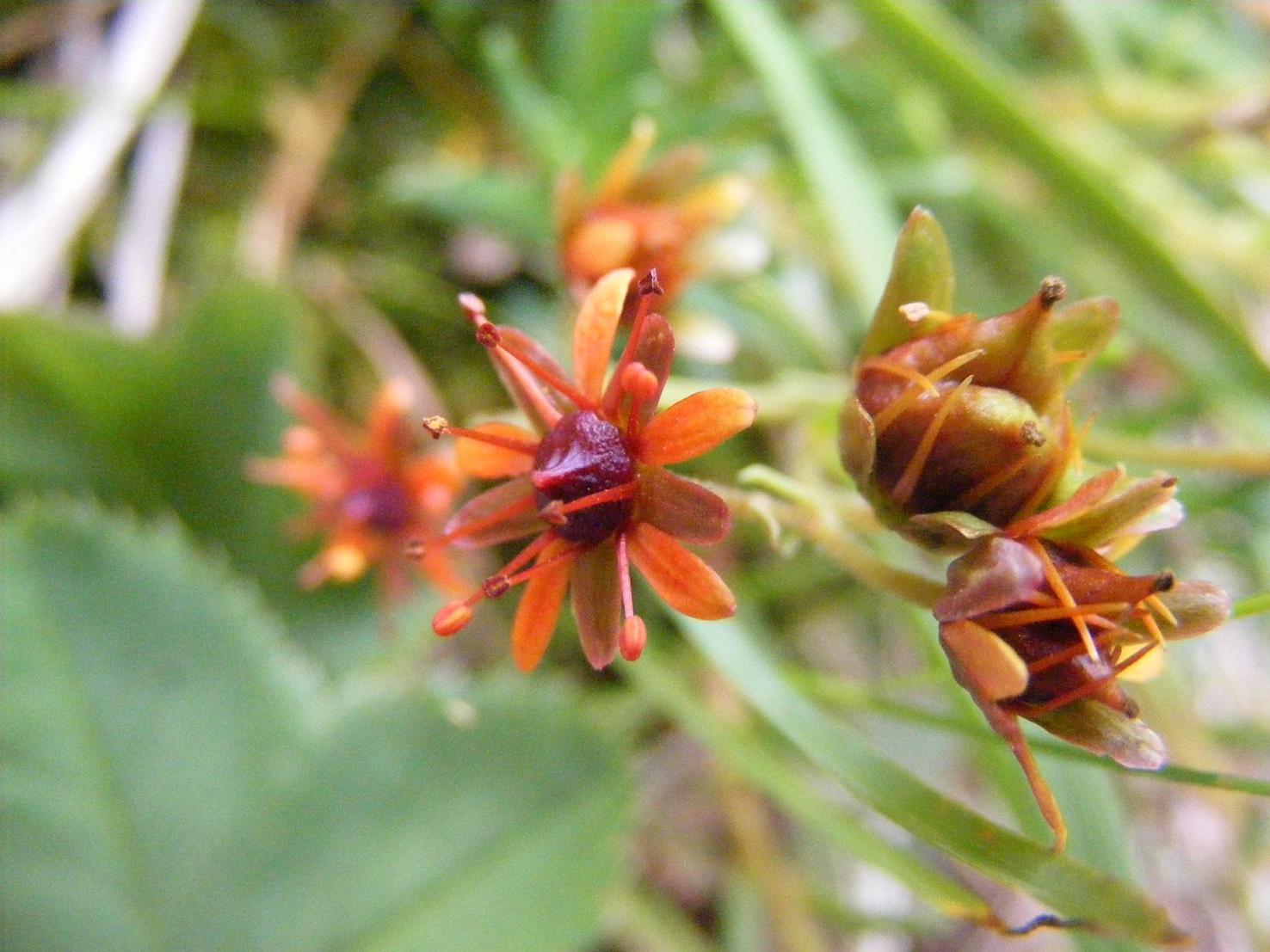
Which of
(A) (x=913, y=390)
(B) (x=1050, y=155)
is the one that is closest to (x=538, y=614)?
(A) (x=913, y=390)

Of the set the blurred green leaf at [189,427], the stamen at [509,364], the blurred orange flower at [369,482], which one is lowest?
the stamen at [509,364]

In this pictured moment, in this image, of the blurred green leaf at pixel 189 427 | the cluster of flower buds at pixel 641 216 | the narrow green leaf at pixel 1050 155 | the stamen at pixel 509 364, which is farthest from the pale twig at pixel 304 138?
the stamen at pixel 509 364

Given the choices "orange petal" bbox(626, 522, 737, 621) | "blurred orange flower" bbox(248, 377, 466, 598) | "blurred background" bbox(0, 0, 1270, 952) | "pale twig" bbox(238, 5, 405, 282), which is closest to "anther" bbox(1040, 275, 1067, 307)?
"blurred background" bbox(0, 0, 1270, 952)

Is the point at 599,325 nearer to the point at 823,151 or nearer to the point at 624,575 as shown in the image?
the point at 624,575

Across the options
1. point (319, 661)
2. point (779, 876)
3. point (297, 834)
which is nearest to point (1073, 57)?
point (779, 876)

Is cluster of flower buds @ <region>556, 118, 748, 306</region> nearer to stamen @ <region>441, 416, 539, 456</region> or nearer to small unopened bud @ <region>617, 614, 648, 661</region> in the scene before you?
stamen @ <region>441, 416, 539, 456</region>

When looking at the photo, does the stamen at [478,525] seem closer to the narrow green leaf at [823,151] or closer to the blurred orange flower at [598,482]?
the blurred orange flower at [598,482]
